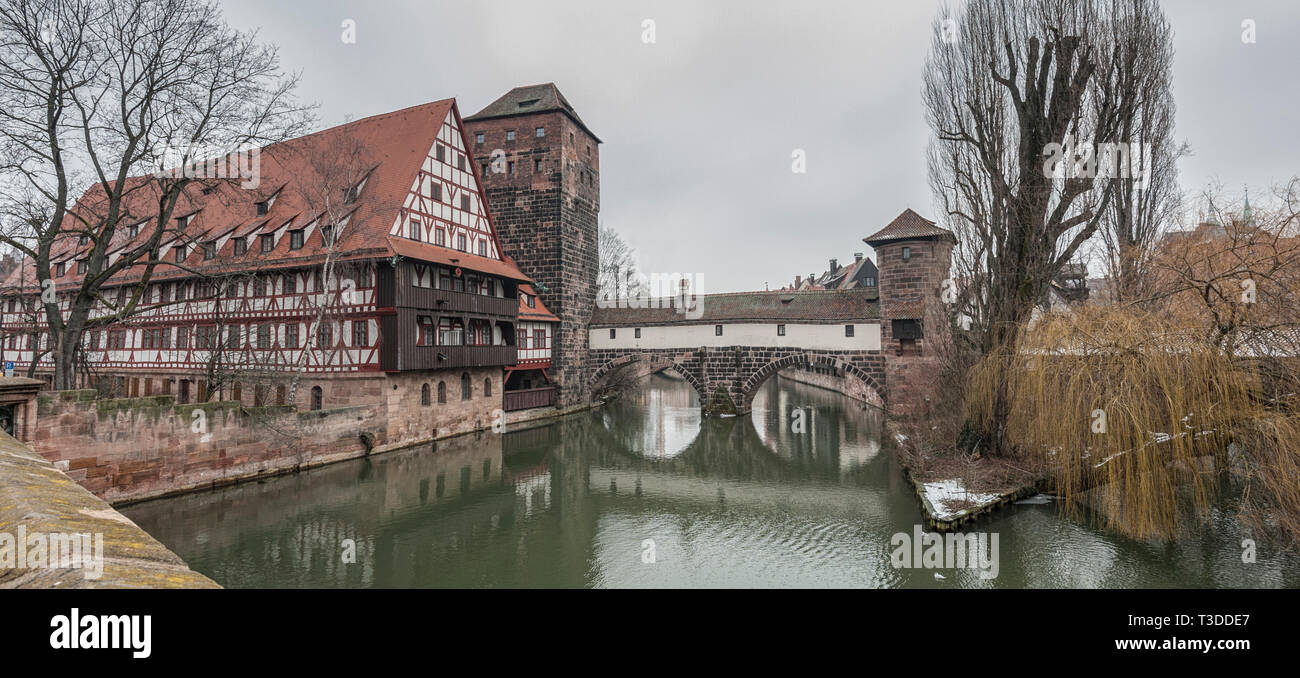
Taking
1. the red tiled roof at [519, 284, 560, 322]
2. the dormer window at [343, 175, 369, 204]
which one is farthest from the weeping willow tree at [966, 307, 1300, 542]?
the red tiled roof at [519, 284, 560, 322]

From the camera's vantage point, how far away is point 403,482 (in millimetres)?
13586

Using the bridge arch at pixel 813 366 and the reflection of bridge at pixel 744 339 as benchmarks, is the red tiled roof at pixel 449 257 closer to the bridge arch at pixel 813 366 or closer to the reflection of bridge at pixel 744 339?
the reflection of bridge at pixel 744 339

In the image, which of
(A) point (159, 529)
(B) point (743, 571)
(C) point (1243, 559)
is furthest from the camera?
(A) point (159, 529)

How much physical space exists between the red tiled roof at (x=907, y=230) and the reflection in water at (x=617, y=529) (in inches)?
328

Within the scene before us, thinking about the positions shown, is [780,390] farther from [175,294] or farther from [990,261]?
[175,294]

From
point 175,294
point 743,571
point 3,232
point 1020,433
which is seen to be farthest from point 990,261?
point 175,294

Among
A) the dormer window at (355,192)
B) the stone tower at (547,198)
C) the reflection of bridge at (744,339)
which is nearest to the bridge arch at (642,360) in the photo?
the reflection of bridge at (744,339)

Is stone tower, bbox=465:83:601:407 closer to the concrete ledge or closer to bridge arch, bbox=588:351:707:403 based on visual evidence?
bridge arch, bbox=588:351:707:403

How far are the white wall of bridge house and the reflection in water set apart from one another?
6123 millimetres

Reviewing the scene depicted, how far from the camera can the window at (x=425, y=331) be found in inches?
682

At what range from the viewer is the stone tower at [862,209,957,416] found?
21391mm

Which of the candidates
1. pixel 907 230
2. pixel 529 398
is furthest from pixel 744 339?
pixel 529 398
